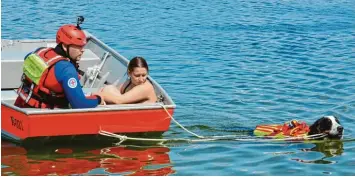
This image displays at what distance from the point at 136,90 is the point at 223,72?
496cm

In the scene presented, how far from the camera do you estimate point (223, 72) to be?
13.3 metres

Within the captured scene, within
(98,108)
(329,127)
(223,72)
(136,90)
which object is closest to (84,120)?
(98,108)

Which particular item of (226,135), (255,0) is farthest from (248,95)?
(255,0)

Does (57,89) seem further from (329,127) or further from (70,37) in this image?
(329,127)

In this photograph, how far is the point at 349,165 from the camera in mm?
8125

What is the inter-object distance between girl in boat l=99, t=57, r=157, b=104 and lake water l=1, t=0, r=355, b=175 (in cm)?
53

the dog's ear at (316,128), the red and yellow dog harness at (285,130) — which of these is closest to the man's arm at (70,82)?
the red and yellow dog harness at (285,130)

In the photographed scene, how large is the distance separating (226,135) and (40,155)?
2.20 meters

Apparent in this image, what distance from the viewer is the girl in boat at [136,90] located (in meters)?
8.42

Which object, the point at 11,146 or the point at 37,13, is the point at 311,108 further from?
the point at 37,13

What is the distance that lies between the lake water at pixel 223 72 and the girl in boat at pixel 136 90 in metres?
0.53

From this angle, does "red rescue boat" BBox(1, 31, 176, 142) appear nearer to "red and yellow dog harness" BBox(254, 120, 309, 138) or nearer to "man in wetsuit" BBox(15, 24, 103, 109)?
"man in wetsuit" BBox(15, 24, 103, 109)

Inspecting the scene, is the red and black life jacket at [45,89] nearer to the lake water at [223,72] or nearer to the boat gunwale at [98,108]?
the boat gunwale at [98,108]

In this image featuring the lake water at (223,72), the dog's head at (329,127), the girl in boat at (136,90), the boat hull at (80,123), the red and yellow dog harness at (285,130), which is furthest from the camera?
the red and yellow dog harness at (285,130)
